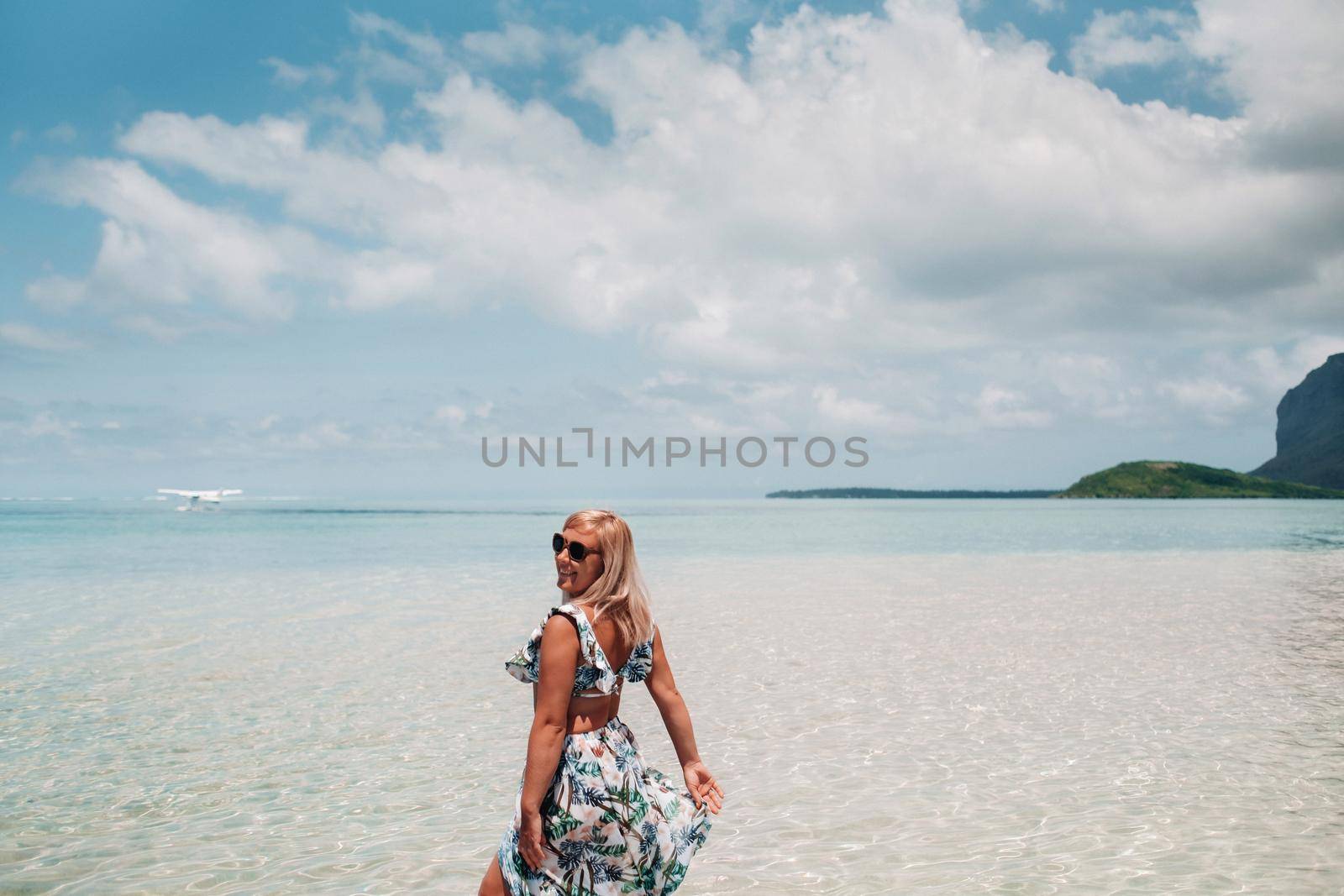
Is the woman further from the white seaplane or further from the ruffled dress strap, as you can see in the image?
the white seaplane

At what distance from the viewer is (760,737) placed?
8.82m

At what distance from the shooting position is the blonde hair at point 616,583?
3553 millimetres

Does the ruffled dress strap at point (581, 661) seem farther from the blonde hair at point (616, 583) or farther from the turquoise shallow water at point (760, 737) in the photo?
the turquoise shallow water at point (760, 737)

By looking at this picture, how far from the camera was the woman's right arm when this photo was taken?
3781 millimetres

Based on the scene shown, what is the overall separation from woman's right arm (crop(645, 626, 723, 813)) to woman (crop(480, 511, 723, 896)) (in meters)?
0.07

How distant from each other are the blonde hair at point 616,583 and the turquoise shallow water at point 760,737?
2.72 m

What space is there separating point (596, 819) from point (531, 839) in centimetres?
26

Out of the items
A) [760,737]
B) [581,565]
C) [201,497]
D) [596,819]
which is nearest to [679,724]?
[596,819]

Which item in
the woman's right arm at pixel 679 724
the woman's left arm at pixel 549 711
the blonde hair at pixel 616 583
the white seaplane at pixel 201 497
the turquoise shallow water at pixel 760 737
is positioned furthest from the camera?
the white seaplane at pixel 201 497

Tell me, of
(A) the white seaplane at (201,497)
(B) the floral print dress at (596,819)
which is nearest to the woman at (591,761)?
(B) the floral print dress at (596,819)

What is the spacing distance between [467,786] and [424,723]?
2350 mm

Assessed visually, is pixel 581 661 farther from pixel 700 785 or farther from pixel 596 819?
pixel 700 785

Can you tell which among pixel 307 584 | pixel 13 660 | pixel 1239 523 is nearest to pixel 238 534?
pixel 307 584

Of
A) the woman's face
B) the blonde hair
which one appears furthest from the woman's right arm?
the woman's face
